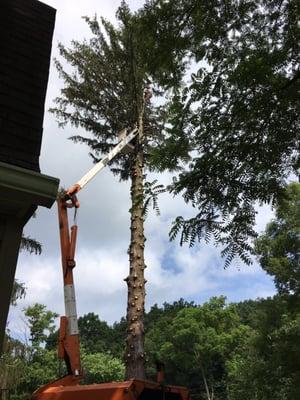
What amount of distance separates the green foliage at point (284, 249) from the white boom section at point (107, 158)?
348 inches

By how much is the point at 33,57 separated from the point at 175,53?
193cm

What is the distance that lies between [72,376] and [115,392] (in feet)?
5.08

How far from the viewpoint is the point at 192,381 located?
2475 inches

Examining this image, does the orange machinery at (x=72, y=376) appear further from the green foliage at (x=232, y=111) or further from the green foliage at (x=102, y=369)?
the green foliage at (x=102, y=369)

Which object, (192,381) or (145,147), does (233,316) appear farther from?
Answer: (145,147)

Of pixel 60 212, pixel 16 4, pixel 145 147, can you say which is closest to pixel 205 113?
pixel 16 4

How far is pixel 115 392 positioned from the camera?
612 centimetres

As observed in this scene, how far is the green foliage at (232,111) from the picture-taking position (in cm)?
538

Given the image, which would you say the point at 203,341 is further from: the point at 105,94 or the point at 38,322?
the point at 105,94

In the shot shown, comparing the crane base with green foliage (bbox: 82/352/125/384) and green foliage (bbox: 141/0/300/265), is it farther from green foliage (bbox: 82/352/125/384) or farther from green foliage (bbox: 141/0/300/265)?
green foliage (bbox: 82/352/125/384)

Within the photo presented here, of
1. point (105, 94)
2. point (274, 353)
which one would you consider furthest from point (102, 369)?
point (105, 94)

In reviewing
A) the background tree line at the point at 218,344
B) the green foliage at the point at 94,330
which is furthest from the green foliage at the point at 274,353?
the green foliage at the point at 94,330

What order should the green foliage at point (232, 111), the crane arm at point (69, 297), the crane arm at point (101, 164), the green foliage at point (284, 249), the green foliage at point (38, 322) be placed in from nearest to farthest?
the green foliage at point (232, 111)
the crane arm at point (69, 297)
the crane arm at point (101, 164)
the green foliage at point (284, 249)
the green foliage at point (38, 322)

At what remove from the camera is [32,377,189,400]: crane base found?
6.13m
